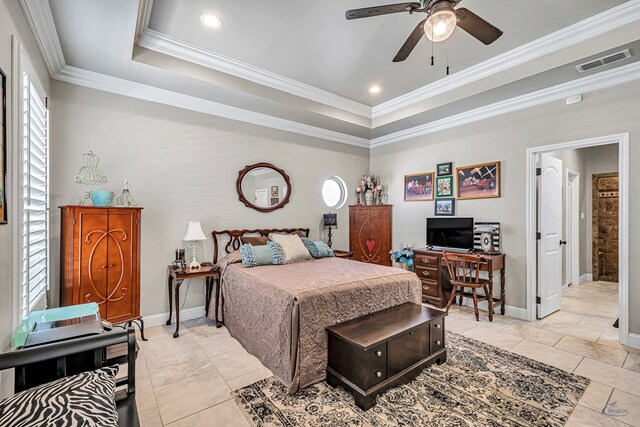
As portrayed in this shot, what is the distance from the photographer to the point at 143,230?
11.8 ft

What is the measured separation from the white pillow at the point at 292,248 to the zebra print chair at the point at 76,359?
95.5 inches

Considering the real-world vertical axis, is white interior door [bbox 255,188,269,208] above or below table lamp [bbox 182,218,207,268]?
above

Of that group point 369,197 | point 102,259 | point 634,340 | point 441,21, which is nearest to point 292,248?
point 102,259

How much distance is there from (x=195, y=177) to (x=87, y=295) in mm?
1766

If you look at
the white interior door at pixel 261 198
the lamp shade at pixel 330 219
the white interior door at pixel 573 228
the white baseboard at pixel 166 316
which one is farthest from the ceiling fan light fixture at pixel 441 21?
the white interior door at pixel 573 228

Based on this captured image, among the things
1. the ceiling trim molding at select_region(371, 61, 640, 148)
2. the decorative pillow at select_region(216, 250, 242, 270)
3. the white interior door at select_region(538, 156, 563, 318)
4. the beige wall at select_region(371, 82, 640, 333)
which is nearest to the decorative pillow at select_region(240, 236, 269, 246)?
the decorative pillow at select_region(216, 250, 242, 270)

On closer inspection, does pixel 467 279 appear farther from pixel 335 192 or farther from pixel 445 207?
pixel 335 192

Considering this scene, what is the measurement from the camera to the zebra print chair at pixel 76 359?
44.8 inches

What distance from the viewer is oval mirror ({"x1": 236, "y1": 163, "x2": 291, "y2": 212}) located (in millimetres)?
4375

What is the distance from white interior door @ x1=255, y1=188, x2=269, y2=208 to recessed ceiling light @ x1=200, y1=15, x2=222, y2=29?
222 cm

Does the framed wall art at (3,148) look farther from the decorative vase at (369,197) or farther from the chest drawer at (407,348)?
the decorative vase at (369,197)

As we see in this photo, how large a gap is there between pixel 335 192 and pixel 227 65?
295cm

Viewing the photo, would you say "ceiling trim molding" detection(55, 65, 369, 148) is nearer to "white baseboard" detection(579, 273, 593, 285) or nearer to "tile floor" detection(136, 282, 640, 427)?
"tile floor" detection(136, 282, 640, 427)

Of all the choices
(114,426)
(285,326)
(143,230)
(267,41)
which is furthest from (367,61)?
(114,426)
